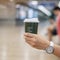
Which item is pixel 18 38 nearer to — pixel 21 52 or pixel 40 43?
pixel 21 52

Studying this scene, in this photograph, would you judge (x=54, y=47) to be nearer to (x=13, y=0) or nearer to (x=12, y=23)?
(x=13, y=0)

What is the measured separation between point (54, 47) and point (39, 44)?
0.13 metres

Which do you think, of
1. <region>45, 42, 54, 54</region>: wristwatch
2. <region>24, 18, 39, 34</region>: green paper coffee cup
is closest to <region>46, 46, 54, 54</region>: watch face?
<region>45, 42, 54, 54</region>: wristwatch

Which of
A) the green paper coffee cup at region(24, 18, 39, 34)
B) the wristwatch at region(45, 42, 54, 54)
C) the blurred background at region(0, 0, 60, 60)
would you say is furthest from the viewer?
the blurred background at region(0, 0, 60, 60)

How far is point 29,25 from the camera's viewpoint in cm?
124

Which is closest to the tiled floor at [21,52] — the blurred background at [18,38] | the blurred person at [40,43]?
the blurred background at [18,38]

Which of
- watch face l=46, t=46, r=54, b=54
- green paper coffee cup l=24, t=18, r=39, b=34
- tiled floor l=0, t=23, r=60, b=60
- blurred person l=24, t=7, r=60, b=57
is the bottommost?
tiled floor l=0, t=23, r=60, b=60

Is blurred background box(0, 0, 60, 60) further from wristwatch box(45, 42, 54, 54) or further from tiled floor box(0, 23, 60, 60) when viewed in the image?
wristwatch box(45, 42, 54, 54)

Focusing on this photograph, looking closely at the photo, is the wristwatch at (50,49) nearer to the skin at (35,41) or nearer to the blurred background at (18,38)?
the skin at (35,41)

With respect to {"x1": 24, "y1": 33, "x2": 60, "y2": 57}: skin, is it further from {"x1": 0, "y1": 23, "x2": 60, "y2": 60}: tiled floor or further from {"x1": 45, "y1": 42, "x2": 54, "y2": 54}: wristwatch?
{"x1": 0, "y1": 23, "x2": 60, "y2": 60}: tiled floor

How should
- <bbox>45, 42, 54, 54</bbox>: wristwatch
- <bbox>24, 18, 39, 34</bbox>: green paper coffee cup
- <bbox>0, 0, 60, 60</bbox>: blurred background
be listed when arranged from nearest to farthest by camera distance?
<bbox>24, 18, 39, 34</bbox>: green paper coffee cup
<bbox>45, 42, 54, 54</bbox>: wristwatch
<bbox>0, 0, 60, 60</bbox>: blurred background

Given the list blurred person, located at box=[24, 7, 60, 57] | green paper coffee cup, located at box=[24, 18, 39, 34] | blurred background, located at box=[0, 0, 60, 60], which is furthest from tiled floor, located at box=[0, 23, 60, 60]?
green paper coffee cup, located at box=[24, 18, 39, 34]

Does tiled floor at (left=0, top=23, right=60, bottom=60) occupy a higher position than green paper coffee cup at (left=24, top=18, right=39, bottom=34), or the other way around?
green paper coffee cup at (left=24, top=18, right=39, bottom=34)

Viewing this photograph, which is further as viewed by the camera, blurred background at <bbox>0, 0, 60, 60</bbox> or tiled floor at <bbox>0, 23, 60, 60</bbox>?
tiled floor at <bbox>0, 23, 60, 60</bbox>
